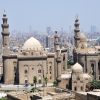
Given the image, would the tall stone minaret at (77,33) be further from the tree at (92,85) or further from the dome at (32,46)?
the tree at (92,85)

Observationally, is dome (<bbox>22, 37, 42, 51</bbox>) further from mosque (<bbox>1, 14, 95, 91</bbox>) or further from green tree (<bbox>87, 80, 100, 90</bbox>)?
green tree (<bbox>87, 80, 100, 90</bbox>)

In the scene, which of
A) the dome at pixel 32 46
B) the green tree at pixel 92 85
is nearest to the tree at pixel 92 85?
the green tree at pixel 92 85

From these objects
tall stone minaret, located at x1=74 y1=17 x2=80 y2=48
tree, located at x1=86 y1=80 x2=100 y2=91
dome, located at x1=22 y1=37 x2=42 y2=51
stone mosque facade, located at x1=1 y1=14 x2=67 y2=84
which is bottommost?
tree, located at x1=86 y1=80 x2=100 y2=91

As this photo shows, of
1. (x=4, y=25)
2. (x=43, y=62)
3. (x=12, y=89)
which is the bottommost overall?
(x=12, y=89)

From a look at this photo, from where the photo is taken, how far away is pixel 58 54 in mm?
38938

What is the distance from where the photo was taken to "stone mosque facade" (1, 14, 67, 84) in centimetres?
3688

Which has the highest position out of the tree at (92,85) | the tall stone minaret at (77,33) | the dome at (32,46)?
the tall stone minaret at (77,33)

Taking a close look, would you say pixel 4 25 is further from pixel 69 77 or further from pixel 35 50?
pixel 69 77

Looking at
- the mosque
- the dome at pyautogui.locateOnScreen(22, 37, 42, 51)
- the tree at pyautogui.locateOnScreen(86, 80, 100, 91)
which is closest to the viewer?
the tree at pyautogui.locateOnScreen(86, 80, 100, 91)

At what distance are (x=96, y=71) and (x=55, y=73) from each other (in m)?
3.87

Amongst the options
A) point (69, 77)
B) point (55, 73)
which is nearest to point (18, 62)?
point (55, 73)

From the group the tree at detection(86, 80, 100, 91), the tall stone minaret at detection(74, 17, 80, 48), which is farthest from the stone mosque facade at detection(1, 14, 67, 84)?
the tree at detection(86, 80, 100, 91)

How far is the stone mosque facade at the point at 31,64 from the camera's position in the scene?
36.9 m

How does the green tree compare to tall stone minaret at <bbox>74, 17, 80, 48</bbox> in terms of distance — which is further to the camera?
tall stone minaret at <bbox>74, 17, 80, 48</bbox>
